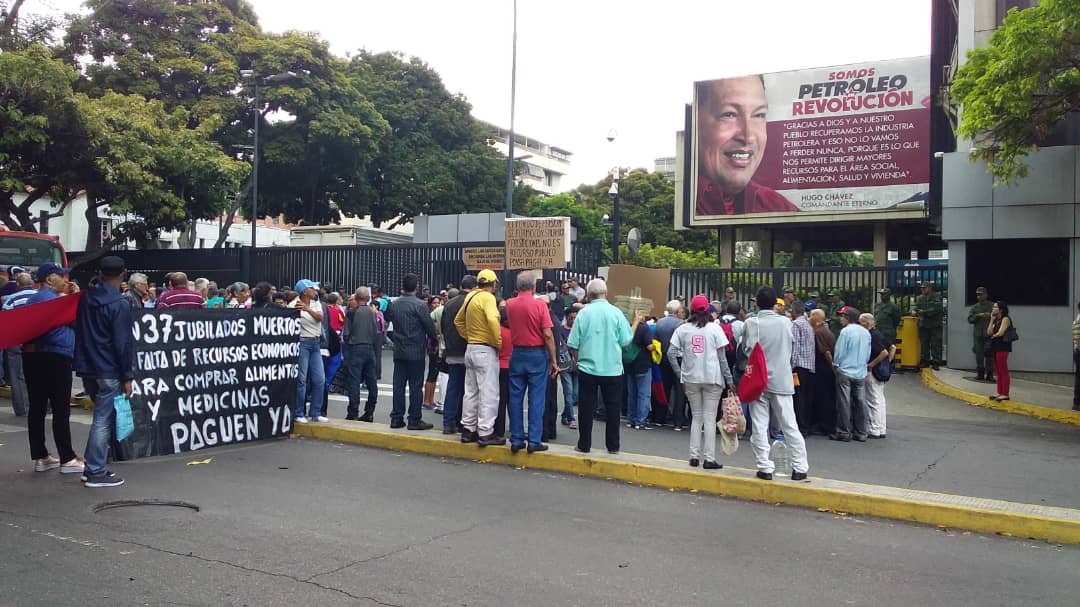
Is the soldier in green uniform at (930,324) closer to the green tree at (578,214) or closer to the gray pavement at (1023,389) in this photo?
the gray pavement at (1023,389)

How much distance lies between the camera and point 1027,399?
1448 centimetres

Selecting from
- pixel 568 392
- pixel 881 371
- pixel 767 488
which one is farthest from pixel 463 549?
pixel 881 371

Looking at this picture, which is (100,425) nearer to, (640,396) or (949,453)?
(640,396)

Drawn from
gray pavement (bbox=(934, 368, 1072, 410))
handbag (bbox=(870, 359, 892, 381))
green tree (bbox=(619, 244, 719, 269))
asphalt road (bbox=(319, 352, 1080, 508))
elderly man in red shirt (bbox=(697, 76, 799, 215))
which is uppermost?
elderly man in red shirt (bbox=(697, 76, 799, 215))

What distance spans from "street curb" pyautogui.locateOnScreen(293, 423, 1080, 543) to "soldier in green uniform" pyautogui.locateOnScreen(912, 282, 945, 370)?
519 inches

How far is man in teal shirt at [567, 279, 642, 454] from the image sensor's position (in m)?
8.45

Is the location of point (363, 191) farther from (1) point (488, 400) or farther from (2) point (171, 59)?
(1) point (488, 400)

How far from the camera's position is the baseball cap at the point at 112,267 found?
23.8 feet

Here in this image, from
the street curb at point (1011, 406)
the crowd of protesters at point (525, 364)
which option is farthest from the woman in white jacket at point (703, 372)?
the street curb at point (1011, 406)

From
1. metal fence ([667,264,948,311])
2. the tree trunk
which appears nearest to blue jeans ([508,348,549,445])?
metal fence ([667,264,948,311])

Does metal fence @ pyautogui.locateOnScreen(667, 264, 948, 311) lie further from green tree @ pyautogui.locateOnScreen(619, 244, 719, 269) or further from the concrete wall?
green tree @ pyautogui.locateOnScreen(619, 244, 719, 269)

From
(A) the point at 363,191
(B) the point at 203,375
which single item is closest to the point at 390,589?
(B) the point at 203,375

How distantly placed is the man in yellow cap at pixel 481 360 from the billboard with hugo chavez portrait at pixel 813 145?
23.5 meters

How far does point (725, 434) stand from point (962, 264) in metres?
13.0
